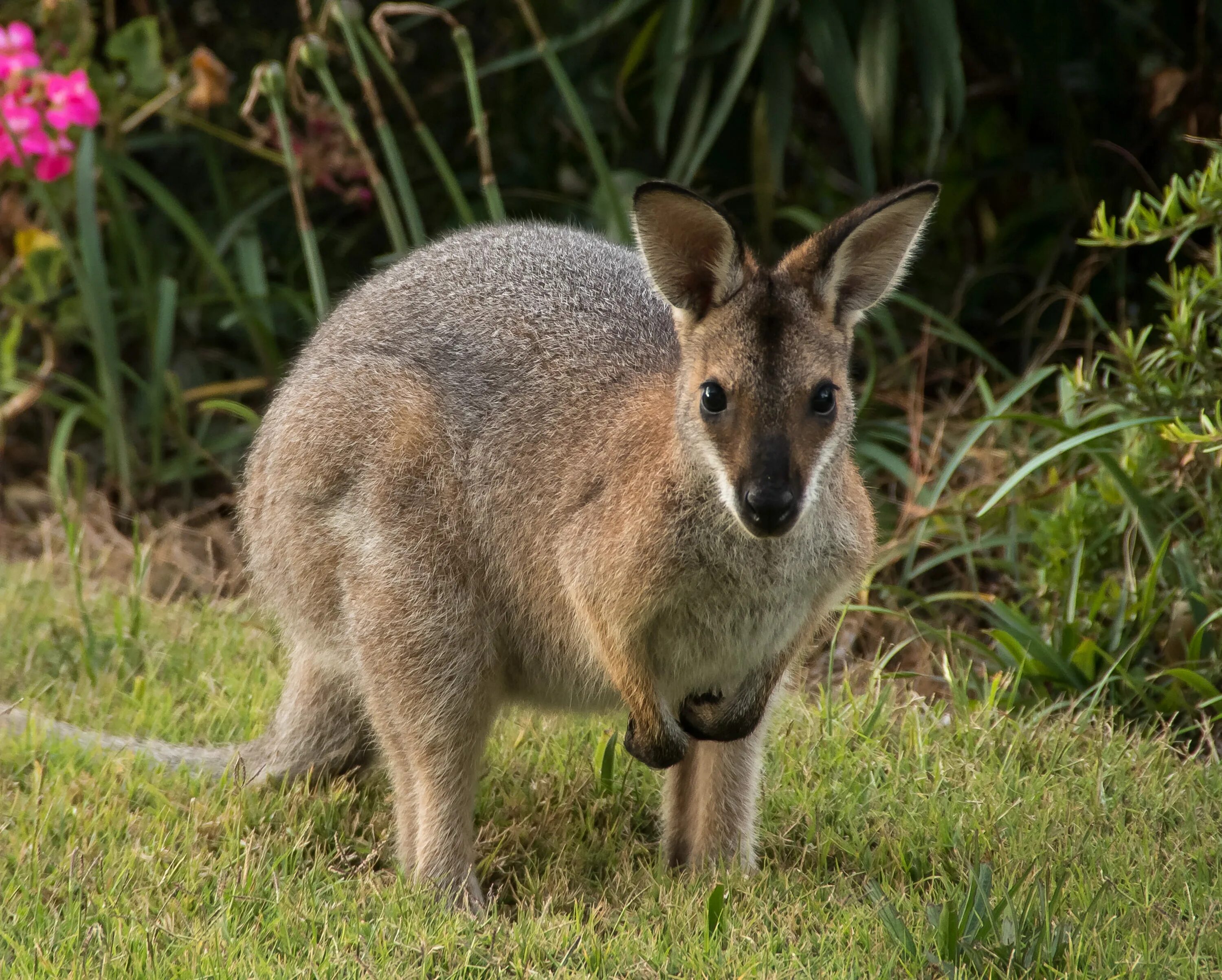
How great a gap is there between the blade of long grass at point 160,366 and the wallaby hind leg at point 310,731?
2012 millimetres

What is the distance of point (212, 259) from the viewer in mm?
5480

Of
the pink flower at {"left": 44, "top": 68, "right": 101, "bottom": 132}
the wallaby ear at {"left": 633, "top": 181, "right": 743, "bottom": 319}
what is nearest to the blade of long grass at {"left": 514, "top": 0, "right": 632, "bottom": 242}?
the pink flower at {"left": 44, "top": 68, "right": 101, "bottom": 132}

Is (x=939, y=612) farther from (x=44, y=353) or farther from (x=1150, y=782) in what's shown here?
(x=44, y=353)

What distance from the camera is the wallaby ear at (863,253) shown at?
2988mm

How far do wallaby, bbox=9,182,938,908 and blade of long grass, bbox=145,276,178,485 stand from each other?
162 centimetres

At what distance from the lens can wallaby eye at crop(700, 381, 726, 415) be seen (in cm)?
296

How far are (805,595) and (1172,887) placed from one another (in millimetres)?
883

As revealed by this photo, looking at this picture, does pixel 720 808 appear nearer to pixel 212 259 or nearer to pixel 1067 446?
pixel 1067 446

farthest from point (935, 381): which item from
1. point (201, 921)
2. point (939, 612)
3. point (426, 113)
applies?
point (201, 921)

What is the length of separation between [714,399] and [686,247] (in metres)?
0.32

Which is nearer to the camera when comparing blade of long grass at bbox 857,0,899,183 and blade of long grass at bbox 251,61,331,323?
blade of long grass at bbox 251,61,331,323

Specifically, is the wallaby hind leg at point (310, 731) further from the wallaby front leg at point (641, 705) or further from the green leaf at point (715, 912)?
the green leaf at point (715, 912)

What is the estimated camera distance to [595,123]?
5922 mm

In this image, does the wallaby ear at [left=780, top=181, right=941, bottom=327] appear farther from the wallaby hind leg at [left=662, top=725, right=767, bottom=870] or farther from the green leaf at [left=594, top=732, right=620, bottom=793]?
the green leaf at [left=594, top=732, right=620, bottom=793]
